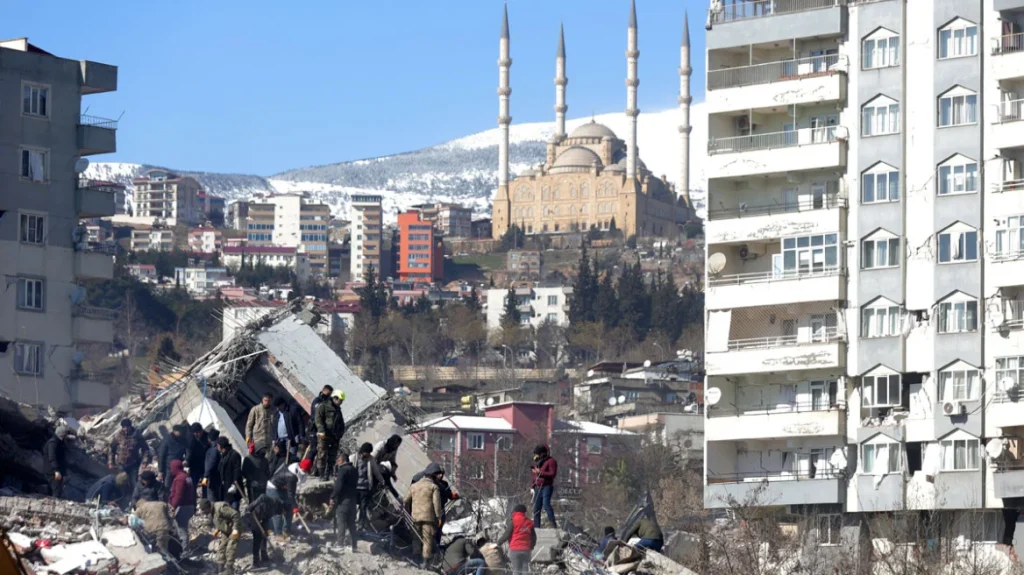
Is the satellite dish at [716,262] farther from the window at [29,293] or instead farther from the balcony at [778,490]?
the window at [29,293]

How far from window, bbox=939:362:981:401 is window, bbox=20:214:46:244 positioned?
18893 mm

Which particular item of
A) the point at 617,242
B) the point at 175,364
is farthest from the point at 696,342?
the point at 175,364

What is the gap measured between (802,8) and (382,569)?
2224 centimetres

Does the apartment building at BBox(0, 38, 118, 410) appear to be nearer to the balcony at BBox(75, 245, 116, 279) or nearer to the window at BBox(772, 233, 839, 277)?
the balcony at BBox(75, 245, 116, 279)

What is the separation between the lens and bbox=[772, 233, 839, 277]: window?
36.8m

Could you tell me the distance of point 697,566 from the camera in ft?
89.1

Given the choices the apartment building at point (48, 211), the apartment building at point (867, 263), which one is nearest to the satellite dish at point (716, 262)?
the apartment building at point (867, 263)

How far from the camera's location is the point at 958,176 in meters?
35.2

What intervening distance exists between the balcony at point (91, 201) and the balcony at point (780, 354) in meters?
13.8

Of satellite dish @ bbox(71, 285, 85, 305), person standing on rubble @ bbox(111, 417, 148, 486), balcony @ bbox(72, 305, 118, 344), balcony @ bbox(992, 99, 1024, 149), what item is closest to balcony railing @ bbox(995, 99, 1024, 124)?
balcony @ bbox(992, 99, 1024, 149)

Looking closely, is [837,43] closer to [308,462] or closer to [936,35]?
[936,35]

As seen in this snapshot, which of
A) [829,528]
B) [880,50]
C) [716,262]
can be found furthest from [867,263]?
[829,528]

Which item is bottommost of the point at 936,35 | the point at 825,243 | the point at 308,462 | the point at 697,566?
the point at 697,566

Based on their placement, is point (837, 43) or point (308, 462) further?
point (837, 43)
